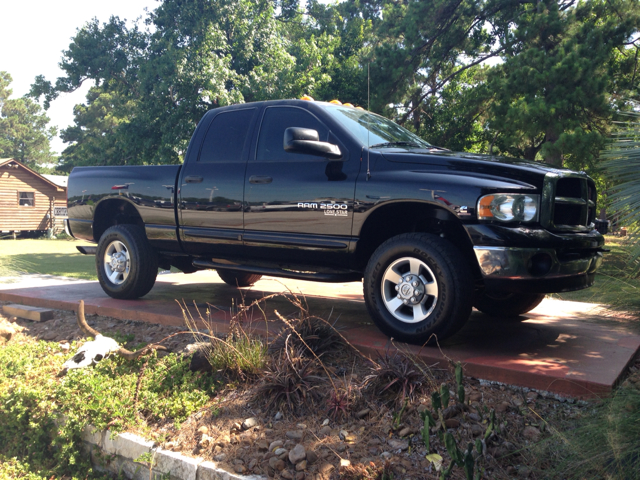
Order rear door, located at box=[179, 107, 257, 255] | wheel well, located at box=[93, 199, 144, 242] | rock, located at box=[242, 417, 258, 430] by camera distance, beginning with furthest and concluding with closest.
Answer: wheel well, located at box=[93, 199, 144, 242], rear door, located at box=[179, 107, 257, 255], rock, located at box=[242, 417, 258, 430]

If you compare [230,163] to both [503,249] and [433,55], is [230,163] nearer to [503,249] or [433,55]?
[503,249]

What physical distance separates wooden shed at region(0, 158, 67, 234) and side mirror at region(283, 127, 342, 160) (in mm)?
30699

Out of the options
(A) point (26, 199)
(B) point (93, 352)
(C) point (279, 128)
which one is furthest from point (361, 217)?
(A) point (26, 199)

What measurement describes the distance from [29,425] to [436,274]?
10.8 ft

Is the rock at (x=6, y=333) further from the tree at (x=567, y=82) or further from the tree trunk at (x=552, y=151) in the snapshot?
the tree trunk at (x=552, y=151)

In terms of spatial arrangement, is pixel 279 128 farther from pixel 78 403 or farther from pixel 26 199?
pixel 26 199

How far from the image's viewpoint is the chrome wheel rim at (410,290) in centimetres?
412

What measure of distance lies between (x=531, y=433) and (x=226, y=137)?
398 cm

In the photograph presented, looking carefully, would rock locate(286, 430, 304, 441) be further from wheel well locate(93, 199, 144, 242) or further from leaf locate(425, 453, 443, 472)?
wheel well locate(93, 199, 144, 242)

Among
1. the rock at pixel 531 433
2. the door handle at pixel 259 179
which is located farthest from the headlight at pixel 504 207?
Answer: the door handle at pixel 259 179

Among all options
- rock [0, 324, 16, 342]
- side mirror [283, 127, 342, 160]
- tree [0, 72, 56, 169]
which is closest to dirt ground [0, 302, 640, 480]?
side mirror [283, 127, 342, 160]

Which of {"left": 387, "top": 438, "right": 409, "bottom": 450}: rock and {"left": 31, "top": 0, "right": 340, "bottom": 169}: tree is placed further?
{"left": 31, "top": 0, "right": 340, "bottom": 169}: tree

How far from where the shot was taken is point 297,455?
320 cm

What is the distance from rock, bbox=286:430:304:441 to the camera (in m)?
3.41
